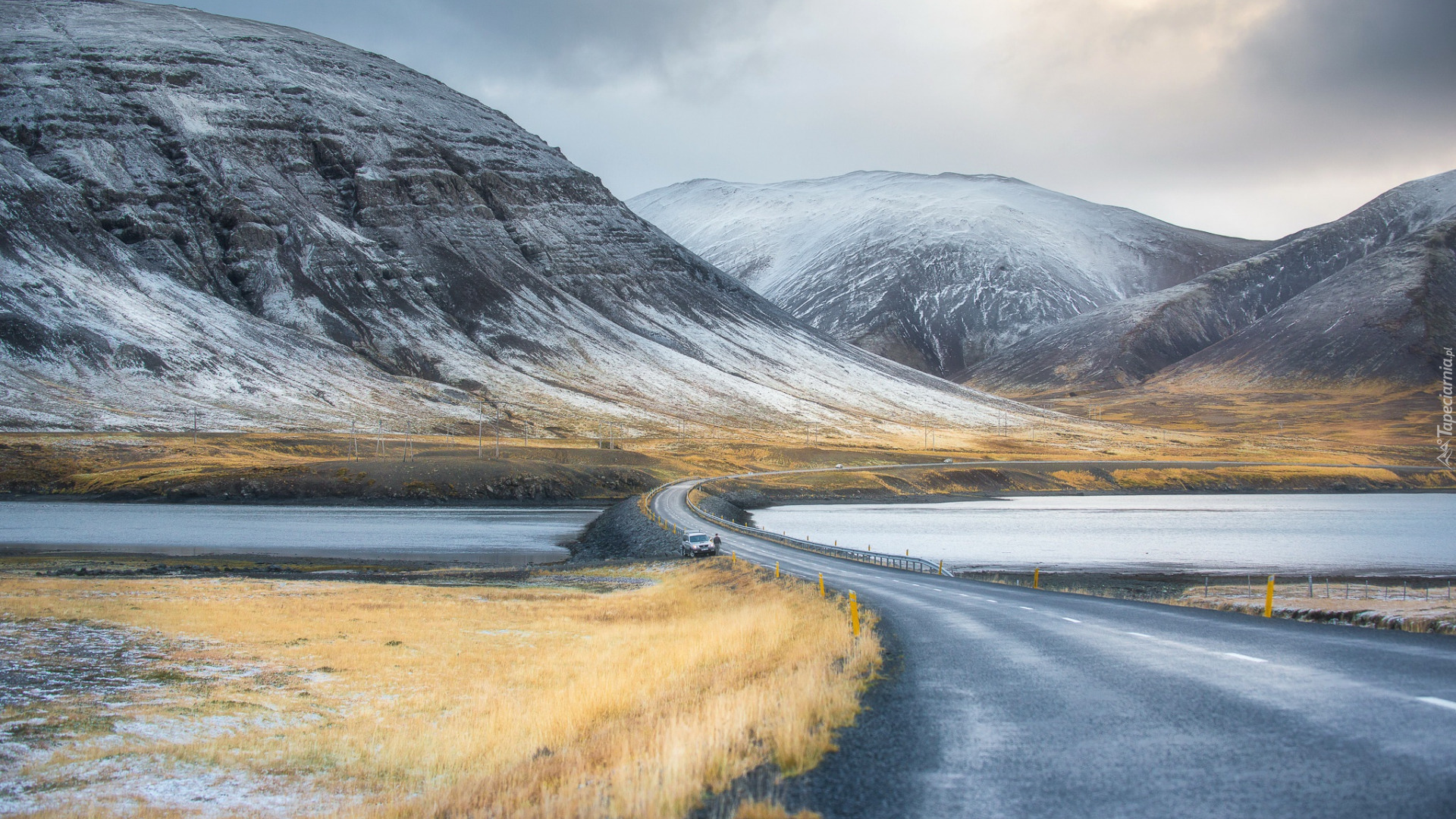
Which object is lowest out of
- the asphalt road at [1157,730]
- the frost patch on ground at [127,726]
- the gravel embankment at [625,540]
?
the frost patch on ground at [127,726]

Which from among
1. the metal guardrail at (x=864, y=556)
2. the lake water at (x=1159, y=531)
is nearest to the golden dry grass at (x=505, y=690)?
the metal guardrail at (x=864, y=556)

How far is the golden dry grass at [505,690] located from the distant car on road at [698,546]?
614 inches

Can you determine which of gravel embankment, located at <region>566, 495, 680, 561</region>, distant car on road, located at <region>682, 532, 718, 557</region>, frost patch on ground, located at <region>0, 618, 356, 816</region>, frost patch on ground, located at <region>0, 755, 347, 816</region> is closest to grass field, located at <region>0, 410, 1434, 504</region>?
gravel embankment, located at <region>566, 495, 680, 561</region>

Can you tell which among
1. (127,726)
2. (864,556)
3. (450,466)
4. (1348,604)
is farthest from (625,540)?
(127,726)

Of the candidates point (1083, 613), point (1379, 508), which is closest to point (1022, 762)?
point (1083, 613)

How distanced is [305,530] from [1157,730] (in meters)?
77.9

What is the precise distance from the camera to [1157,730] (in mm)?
9836

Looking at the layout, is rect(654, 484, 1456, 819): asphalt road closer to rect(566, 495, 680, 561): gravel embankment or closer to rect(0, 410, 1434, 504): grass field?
rect(566, 495, 680, 561): gravel embankment

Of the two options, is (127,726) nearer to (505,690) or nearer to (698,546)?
(505,690)

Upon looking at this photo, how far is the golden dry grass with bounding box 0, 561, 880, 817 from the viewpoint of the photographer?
10320 millimetres

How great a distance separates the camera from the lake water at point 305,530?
62531mm

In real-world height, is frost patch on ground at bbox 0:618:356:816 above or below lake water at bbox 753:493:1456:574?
below

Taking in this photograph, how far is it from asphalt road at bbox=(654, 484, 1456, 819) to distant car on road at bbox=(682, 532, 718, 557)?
1350 inches

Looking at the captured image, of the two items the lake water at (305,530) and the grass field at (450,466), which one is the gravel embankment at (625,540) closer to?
the lake water at (305,530)
